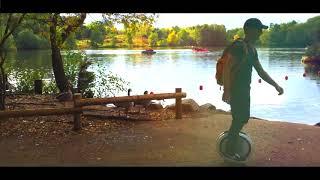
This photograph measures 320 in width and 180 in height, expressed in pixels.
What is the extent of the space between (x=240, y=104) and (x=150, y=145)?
8.40 ft

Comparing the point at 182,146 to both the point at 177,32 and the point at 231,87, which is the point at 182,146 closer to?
the point at 231,87

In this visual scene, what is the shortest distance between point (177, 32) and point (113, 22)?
1986 cm

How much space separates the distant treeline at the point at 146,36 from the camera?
16.5 metres

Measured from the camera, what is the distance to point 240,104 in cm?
730

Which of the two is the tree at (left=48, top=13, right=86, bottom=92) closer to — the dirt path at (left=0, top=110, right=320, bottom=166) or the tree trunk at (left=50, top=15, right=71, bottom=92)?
the tree trunk at (left=50, top=15, right=71, bottom=92)

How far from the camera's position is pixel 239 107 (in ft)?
24.1

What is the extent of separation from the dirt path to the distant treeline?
269 cm

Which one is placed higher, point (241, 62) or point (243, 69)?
point (241, 62)

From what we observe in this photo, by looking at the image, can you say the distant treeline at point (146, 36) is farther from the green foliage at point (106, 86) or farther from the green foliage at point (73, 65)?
the green foliage at point (106, 86)

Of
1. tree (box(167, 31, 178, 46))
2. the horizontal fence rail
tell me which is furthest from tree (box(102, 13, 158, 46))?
tree (box(167, 31, 178, 46))

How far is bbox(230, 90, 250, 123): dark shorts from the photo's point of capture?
7.27 meters

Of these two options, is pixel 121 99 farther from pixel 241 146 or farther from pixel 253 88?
pixel 253 88

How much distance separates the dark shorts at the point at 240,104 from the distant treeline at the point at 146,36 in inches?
161

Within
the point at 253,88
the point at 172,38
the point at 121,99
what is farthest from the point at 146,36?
the point at 121,99
